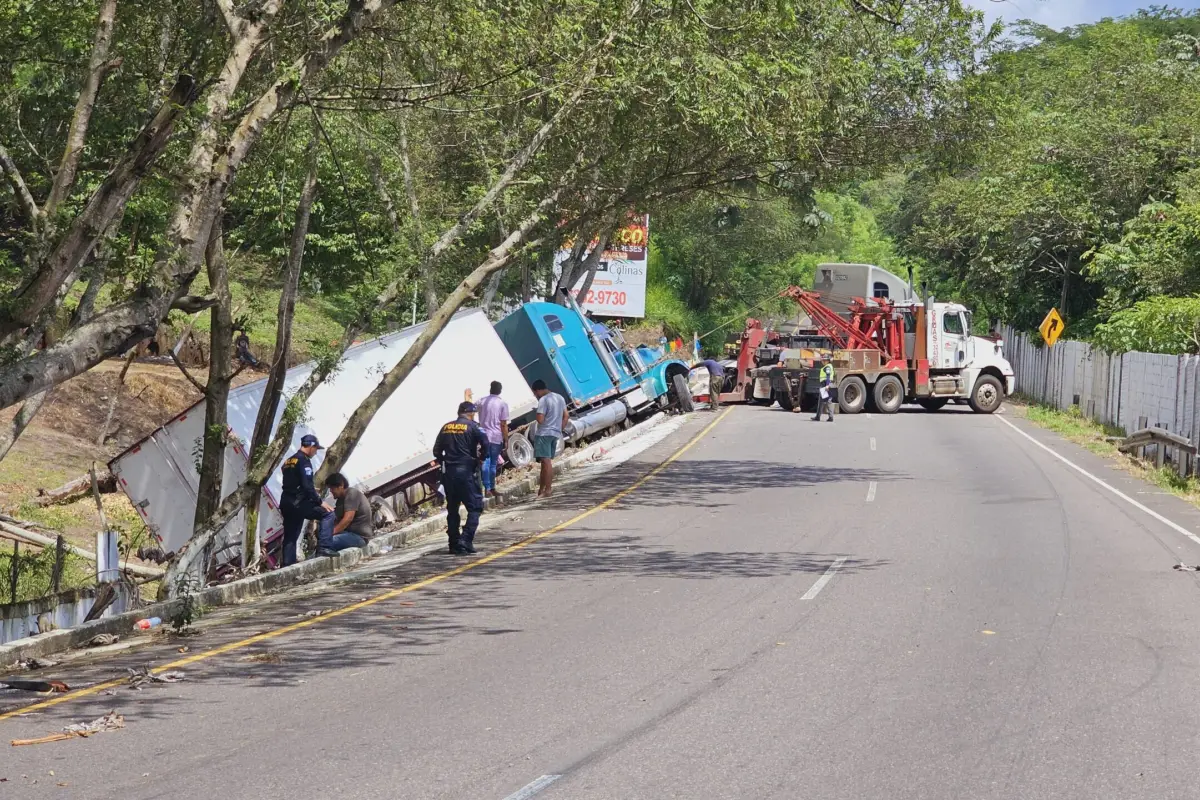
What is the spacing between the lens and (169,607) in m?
12.9

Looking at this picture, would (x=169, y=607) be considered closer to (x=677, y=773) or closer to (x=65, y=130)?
(x=677, y=773)

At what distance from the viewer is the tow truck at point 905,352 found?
38.2m

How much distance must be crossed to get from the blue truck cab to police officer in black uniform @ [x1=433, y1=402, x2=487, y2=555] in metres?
12.2

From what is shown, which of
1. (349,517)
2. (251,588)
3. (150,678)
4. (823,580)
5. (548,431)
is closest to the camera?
(150,678)

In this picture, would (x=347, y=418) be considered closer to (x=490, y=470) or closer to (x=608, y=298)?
(x=490, y=470)

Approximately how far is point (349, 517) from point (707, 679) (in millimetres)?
8390

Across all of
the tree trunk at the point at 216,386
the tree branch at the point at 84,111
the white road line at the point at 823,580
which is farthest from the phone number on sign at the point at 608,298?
the tree branch at the point at 84,111

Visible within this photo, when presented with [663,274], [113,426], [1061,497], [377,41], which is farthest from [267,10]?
[663,274]

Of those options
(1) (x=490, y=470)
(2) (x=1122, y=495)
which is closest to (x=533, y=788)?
(1) (x=490, y=470)

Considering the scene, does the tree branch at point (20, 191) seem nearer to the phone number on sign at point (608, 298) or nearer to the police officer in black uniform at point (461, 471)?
the police officer in black uniform at point (461, 471)

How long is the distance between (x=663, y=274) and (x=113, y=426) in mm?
43894

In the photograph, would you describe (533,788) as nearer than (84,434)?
Yes

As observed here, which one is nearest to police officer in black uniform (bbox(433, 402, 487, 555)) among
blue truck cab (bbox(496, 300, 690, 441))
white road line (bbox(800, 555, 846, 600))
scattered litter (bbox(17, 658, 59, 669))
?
white road line (bbox(800, 555, 846, 600))

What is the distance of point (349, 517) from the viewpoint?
16.7 m
